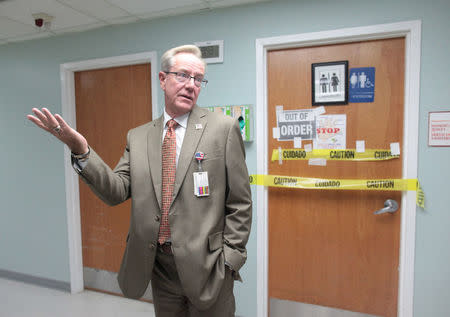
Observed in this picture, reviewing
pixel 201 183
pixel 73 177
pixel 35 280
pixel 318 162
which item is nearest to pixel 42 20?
pixel 73 177

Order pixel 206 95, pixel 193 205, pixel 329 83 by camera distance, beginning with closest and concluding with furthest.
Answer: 1. pixel 193 205
2. pixel 329 83
3. pixel 206 95

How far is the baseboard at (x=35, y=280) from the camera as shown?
9.15 feet

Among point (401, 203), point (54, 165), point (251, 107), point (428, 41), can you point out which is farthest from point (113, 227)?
point (428, 41)

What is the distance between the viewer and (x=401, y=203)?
1.84m

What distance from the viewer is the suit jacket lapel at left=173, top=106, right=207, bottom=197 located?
3.60ft

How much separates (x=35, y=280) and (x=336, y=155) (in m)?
3.21

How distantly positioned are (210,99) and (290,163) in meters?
0.79

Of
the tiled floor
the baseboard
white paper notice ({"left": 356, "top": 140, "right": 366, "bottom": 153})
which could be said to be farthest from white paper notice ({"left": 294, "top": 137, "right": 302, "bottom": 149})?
the baseboard

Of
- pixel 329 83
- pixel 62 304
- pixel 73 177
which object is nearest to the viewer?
pixel 329 83

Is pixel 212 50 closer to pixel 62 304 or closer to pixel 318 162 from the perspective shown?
pixel 318 162

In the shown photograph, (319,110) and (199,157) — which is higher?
(319,110)

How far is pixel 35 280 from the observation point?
2.91m

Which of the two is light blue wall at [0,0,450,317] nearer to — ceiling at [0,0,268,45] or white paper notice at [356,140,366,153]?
ceiling at [0,0,268,45]

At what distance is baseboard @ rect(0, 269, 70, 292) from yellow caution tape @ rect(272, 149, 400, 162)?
2.48 metres
